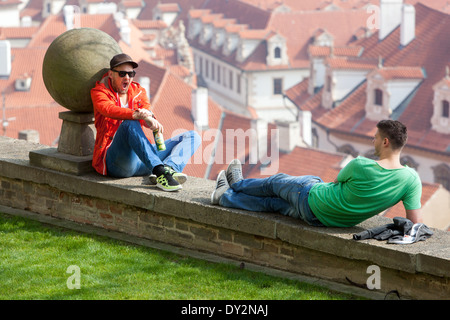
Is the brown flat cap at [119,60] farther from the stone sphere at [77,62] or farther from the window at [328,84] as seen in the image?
the window at [328,84]

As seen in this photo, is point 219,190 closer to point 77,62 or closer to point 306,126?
point 77,62

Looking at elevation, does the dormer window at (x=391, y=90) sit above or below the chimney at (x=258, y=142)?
above

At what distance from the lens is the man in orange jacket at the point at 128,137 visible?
6523mm

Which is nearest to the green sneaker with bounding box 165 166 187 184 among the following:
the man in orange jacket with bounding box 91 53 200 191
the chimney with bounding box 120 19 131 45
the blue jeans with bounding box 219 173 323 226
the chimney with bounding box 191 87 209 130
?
the man in orange jacket with bounding box 91 53 200 191

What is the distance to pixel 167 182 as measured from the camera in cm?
654

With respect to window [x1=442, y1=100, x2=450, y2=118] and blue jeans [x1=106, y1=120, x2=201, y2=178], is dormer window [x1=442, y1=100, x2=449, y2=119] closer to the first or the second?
window [x1=442, y1=100, x2=450, y2=118]

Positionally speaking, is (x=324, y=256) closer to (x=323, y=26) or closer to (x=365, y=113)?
(x=365, y=113)

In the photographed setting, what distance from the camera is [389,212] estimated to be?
3064 cm

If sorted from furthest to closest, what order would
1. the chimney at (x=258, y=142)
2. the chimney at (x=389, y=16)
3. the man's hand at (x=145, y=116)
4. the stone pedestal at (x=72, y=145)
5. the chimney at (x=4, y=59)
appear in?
1. the chimney at (x=389, y=16)
2. the chimney at (x=4, y=59)
3. the chimney at (x=258, y=142)
4. the stone pedestal at (x=72, y=145)
5. the man's hand at (x=145, y=116)

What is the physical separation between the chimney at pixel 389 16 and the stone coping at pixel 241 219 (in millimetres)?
46582

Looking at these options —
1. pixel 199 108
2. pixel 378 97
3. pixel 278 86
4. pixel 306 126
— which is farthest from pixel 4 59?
pixel 278 86

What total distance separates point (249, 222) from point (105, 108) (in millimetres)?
1439

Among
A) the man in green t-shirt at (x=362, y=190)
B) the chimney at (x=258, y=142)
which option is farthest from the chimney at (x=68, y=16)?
the man in green t-shirt at (x=362, y=190)

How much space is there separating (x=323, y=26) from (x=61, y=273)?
65723 mm
